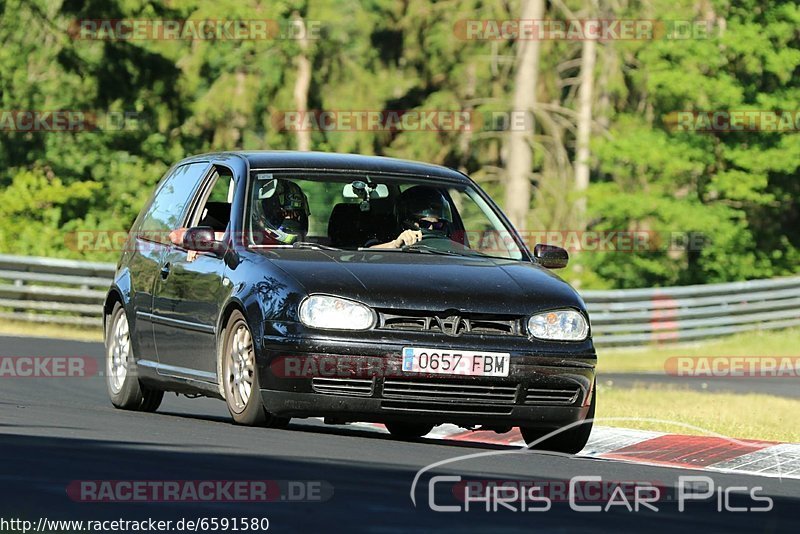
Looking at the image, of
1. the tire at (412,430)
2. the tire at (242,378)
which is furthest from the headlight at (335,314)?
the tire at (412,430)

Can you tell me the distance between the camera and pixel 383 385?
9898 millimetres

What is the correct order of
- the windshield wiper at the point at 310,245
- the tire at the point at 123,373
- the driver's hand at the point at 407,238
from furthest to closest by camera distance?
the tire at the point at 123,373
the driver's hand at the point at 407,238
the windshield wiper at the point at 310,245

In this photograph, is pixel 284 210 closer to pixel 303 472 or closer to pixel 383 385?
pixel 383 385

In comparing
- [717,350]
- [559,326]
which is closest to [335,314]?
[559,326]

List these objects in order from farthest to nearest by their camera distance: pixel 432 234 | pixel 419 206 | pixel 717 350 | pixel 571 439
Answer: pixel 717 350, pixel 419 206, pixel 432 234, pixel 571 439

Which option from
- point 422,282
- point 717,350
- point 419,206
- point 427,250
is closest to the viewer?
point 422,282

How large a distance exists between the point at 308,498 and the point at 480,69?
4974cm

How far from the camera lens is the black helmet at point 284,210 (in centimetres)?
1101

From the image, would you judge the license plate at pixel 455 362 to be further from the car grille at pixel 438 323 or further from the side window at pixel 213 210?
the side window at pixel 213 210

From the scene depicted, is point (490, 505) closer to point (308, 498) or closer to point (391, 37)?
point (308, 498)

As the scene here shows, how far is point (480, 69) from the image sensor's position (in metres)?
56.4

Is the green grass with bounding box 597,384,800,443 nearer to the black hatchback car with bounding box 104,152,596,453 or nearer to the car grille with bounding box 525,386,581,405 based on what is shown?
the black hatchback car with bounding box 104,152,596,453

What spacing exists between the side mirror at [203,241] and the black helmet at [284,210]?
12.0 inches

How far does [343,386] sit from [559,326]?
127cm
